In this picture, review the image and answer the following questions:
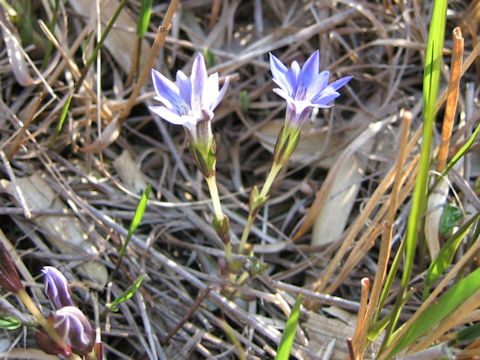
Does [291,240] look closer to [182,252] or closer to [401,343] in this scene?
[182,252]

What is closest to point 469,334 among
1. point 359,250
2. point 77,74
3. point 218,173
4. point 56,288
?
point 359,250

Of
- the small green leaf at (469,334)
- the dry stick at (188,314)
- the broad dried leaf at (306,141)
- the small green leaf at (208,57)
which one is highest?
the small green leaf at (208,57)

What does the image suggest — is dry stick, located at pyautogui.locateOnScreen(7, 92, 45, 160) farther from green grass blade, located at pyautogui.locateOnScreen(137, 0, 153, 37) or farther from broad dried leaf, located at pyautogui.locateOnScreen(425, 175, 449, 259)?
broad dried leaf, located at pyautogui.locateOnScreen(425, 175, 449, 259)

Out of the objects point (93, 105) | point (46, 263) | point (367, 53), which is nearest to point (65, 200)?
point (46, 263)

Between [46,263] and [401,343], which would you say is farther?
[46,263]

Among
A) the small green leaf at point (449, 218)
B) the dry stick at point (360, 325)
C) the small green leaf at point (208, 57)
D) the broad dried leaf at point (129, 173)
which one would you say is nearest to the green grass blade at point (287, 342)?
the dry stick at point (360, 325)

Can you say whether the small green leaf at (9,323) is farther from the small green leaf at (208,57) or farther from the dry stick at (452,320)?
the small green leaf at (208,57)

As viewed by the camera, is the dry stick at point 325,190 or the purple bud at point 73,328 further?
the dry stick at point 325,190
